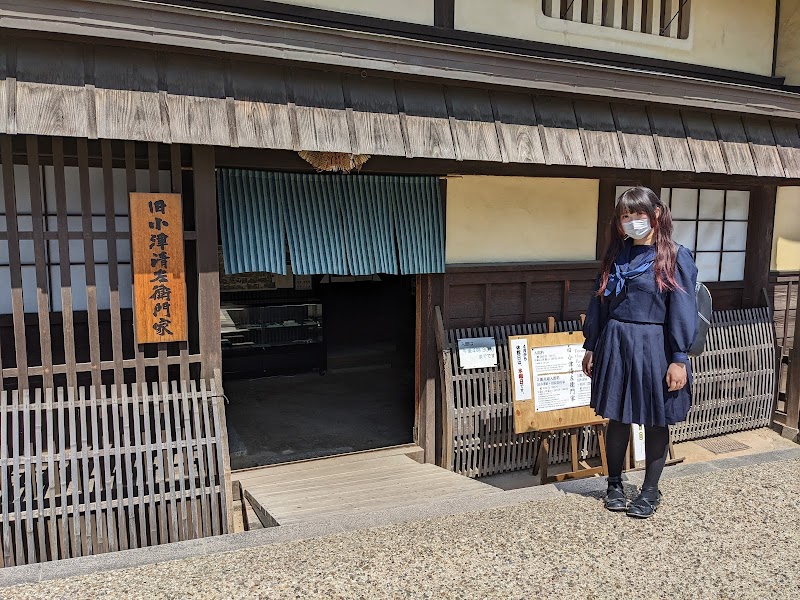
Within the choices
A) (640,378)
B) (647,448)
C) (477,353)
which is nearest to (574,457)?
(477,353)

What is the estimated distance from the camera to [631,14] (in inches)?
264

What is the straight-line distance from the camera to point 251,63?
13.7 ft

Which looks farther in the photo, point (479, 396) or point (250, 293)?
point (250, 293)

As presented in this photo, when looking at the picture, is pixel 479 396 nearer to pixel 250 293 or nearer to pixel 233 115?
pixel 233 115

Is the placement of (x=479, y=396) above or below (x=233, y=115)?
below

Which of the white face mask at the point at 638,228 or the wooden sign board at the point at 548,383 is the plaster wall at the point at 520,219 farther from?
the white face mask at the point at 638,228

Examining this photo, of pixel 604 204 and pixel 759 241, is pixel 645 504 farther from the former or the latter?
pixel 759 241

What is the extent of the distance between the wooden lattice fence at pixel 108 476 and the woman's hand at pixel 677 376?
3.26 metres

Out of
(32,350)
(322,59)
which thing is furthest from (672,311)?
(32,350)

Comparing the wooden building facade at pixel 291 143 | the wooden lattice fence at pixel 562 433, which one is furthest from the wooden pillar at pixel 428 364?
the wooden lattice fence at pixel 562 433

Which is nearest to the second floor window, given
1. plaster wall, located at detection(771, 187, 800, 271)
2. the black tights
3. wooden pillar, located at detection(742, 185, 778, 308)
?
wooden pillar, located at detection(742, 185, 778, 308)

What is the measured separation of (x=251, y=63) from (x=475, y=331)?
3691 millimetres

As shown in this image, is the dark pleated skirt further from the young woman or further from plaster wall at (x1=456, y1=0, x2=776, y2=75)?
plaster wall at (x1=456, y1=0, x2=776, y2=75)

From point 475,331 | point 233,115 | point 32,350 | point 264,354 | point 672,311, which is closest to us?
point 672,311
